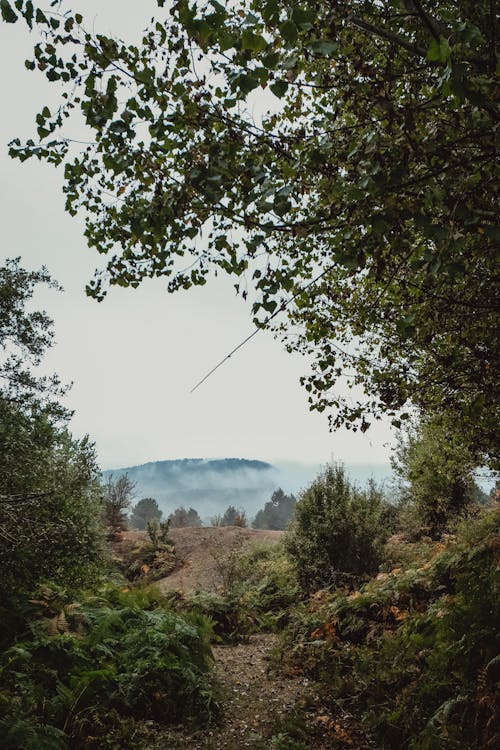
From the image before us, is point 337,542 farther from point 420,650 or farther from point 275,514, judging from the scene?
point 275,514

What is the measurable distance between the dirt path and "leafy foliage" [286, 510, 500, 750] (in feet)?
1.88

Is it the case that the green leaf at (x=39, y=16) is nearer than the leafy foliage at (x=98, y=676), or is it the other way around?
the green leaf at (x=39, y=16)

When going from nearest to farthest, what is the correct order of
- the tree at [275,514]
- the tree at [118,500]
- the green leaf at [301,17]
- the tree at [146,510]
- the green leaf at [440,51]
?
the green leaf at [440,51] → the green leaf at [301,17] → the tree at [118,500] → the tree at [146,510] → the tree at [275,514]

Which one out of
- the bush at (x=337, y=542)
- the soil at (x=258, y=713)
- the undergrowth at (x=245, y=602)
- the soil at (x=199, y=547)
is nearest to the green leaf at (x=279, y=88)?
the soil at (x=258, y=713)

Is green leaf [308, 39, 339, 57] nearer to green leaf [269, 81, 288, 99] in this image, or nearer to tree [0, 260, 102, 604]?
green leaf [269, 81, 288, 99]

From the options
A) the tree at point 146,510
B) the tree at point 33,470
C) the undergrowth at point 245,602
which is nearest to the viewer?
the tree at point 33,470

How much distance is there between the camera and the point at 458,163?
2562 mm

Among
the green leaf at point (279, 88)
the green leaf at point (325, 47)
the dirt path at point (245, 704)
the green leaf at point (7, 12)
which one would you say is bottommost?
the dirt path at point (245, 704)

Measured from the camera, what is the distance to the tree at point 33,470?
23.6 feet

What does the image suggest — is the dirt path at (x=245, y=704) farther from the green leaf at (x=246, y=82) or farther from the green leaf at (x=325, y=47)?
the green leaf at (x=325, y=47)

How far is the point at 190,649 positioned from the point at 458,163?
7.44 metres

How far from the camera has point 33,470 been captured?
8.07m

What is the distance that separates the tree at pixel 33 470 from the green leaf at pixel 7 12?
6032mm

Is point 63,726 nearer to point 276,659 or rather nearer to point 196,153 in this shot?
point 276,659
